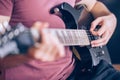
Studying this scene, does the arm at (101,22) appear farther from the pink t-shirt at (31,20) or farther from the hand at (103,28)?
the pink t-shirt at (31,20)

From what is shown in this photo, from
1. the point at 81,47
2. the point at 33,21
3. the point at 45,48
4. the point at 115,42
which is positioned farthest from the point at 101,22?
the point at 45,48

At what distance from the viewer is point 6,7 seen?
3.02ft

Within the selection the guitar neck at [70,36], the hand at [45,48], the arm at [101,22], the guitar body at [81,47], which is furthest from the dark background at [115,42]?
the hand at [45,48]

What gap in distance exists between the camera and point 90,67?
41.1 inches

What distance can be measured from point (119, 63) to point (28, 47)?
109cm

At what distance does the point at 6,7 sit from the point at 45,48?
16.5 inches

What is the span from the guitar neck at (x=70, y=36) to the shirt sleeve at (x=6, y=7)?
0.22 m

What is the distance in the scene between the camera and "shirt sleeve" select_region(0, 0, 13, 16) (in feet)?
3.00

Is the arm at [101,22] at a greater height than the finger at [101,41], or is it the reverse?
the arm at [101,22]

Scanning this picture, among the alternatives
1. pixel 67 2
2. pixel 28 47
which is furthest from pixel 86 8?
pixel 28 47

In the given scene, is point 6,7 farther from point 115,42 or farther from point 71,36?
point 115,42

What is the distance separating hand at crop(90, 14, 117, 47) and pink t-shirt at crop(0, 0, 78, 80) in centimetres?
17

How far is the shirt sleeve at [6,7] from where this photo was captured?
916mm

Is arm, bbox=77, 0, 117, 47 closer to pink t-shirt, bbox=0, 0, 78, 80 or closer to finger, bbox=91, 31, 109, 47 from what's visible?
finger, bbox=91, 31, 109, 47
